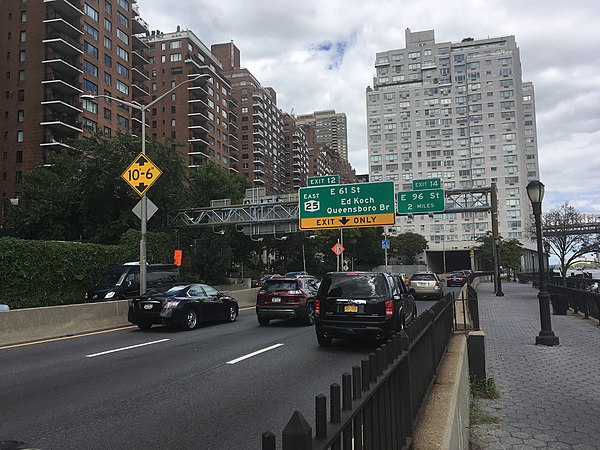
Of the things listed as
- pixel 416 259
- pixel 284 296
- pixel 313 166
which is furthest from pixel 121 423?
pixel 313 166

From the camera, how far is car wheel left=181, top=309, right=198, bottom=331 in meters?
14.4

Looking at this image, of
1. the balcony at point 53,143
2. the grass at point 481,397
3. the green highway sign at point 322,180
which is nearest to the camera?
A: the grass at point 481,397

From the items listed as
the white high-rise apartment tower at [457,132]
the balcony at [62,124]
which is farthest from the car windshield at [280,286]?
the white high-rise apartment tower at [457,132]

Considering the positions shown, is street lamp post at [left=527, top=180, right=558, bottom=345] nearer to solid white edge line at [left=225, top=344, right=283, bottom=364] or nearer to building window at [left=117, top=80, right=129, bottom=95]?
solid white edge line at [left=225, top=344, right=283, bottom=364]

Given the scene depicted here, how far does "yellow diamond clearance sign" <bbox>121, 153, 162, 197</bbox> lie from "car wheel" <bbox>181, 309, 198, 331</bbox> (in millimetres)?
6103

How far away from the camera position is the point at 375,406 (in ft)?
8.55

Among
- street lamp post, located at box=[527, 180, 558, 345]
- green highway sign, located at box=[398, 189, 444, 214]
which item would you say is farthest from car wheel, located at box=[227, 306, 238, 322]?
green highway sign, located at box=[398, 189, 444, 214]

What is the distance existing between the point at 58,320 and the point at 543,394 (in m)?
12.5

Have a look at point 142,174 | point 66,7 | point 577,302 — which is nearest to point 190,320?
point 142,174

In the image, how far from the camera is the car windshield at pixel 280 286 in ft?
51.8

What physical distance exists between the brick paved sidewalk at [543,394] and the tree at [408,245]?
90.0 metres

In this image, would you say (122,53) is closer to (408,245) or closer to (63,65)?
(63,65)

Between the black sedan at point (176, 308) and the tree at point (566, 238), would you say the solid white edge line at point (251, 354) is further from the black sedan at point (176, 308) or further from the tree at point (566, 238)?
the tree at point (566, 238)

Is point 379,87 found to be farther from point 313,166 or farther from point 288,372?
point 288,372
